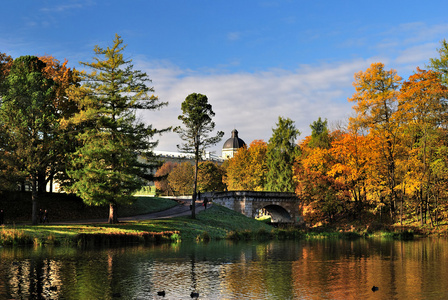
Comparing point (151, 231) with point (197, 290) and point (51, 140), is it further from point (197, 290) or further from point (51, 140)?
point (197, 290)

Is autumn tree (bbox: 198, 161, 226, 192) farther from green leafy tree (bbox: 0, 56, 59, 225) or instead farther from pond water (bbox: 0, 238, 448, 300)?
pond water (bbox: 0, 238, 448, 300)

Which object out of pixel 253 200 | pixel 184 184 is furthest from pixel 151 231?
pixel 184 184

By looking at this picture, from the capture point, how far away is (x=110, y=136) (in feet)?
143

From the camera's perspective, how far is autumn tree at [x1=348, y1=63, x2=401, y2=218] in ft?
172

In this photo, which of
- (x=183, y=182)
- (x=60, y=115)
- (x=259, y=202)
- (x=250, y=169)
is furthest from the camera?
(x=183, y=182)

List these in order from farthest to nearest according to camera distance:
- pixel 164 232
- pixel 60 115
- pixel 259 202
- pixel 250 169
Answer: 1. pixel 250 169
2. pixel 259 202
3. pixel 60 115
4. pixel 164 232

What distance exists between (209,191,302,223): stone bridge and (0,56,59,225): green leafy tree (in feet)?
96.9

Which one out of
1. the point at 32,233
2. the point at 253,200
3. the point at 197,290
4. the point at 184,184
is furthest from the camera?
the point at 184,184

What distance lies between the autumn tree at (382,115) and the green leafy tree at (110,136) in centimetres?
2209

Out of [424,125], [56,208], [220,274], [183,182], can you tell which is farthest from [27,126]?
[183,182]

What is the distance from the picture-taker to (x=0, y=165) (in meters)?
42.4

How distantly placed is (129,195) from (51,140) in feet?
29.9

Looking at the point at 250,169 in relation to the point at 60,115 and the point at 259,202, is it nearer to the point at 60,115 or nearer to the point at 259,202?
the point at 259,202

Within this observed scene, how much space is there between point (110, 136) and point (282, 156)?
127 ft
